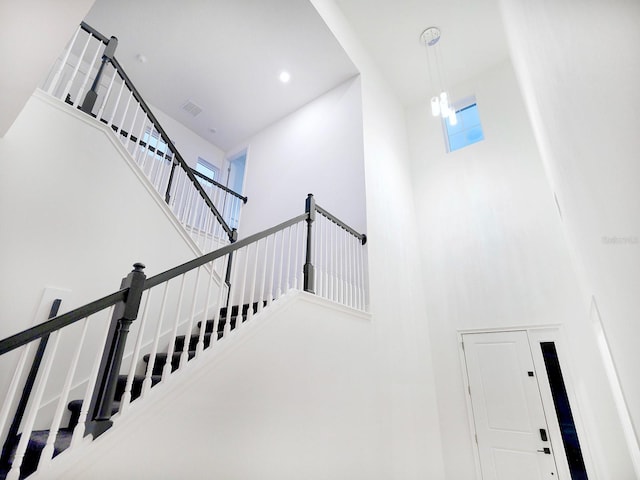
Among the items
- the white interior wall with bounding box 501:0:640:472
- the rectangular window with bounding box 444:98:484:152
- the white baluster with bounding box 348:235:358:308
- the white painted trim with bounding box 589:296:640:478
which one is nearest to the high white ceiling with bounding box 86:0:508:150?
the rectangular window with bounding box 444:98:484:152

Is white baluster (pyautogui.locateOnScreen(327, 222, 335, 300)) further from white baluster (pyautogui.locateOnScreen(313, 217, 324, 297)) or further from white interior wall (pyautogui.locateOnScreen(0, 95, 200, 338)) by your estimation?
white interior wall (pyautogui.locateOnScreen(0, 95, 200, 338))

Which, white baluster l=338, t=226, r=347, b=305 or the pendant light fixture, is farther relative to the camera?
the pendant light fixture

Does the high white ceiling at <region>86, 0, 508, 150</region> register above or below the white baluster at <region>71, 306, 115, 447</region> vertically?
above

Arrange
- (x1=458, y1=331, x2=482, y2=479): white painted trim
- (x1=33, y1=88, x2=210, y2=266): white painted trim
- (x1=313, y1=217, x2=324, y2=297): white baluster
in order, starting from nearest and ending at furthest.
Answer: (x1=33, y1=88, x2=210, y2=266): white painted trim, (x1=313, y1=217, x2=324, y2=297): white baluster, (x1=458, y1=331, x2=482, y2=479): white painted trim

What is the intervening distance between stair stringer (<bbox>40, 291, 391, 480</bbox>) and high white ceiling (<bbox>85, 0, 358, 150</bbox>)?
156 inches

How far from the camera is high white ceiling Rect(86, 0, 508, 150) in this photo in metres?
4.60

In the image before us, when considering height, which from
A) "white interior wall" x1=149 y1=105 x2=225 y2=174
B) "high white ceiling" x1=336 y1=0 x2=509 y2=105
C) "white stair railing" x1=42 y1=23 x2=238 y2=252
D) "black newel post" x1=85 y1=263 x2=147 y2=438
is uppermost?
"high white ceiling" x1=336 y1=0 x2=509 y2=105

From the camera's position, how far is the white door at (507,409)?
12.9 ft

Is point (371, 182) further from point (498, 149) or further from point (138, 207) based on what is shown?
point (138, 207)

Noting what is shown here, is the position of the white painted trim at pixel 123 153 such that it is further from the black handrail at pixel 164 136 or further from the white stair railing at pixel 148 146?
the black handrail at pixel 164 136

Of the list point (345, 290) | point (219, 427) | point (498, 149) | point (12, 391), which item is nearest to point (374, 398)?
point (345, 290)

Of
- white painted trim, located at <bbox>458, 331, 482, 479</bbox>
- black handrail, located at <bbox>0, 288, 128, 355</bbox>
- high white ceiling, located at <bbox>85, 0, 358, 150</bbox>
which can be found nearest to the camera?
black handrail, located at <bbox>0, 288, 128, 355</bbox>

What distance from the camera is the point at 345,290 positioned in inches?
145

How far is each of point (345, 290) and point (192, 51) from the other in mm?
4467
